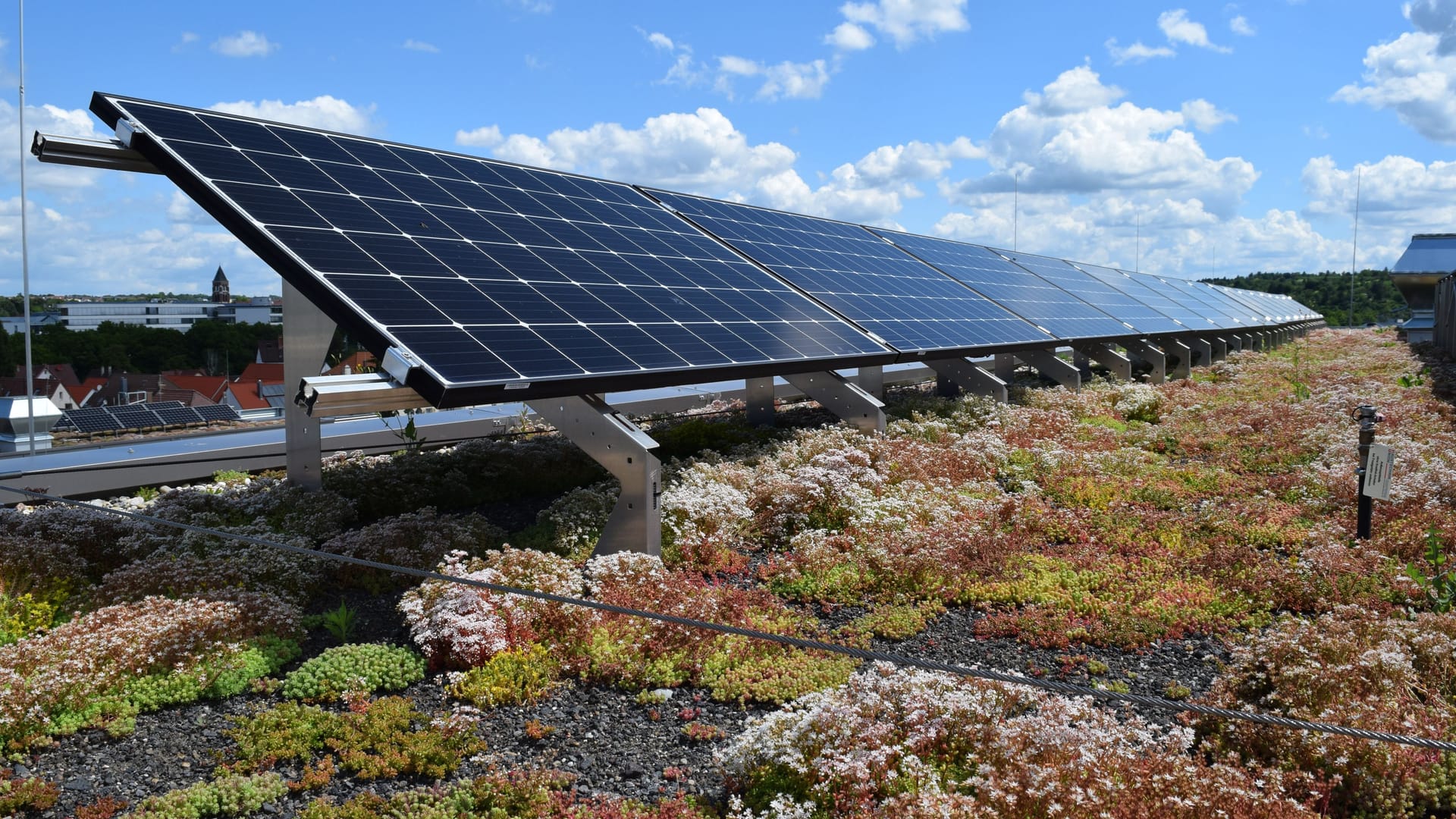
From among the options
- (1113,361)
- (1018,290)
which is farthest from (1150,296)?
(1018,290)

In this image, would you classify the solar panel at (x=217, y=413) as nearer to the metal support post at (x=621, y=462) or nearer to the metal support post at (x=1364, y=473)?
the metal support post at (x=621, y=462)

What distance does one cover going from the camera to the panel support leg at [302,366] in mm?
12328

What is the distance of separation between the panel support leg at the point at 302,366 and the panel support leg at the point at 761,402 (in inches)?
344

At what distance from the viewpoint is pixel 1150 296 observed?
42875 mm

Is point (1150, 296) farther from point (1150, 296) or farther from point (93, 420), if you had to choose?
point (93, 420)

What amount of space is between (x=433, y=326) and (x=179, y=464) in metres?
6.65

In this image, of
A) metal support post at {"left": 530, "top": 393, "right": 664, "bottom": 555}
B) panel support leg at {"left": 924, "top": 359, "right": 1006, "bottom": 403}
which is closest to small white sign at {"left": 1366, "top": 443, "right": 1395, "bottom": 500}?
metal support post at {"left": 530, "top": 393, "right": 664, "bottom": 555}

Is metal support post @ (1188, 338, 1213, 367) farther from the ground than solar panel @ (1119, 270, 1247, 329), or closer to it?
closer to it

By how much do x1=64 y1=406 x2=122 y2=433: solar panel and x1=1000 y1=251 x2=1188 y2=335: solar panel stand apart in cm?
2641

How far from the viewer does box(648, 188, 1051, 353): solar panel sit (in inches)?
734

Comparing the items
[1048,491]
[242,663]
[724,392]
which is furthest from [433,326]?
[724,392]

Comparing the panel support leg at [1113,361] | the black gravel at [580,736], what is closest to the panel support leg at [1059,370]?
the panel support leg at [1113,361]

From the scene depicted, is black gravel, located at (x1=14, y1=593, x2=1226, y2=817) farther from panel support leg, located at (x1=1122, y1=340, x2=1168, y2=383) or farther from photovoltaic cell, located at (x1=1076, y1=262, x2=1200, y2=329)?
photovoltaic cell, located at (x1=1076, y1=262, x2=1200, y2=329)

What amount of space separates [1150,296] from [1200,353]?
665 centimetres
